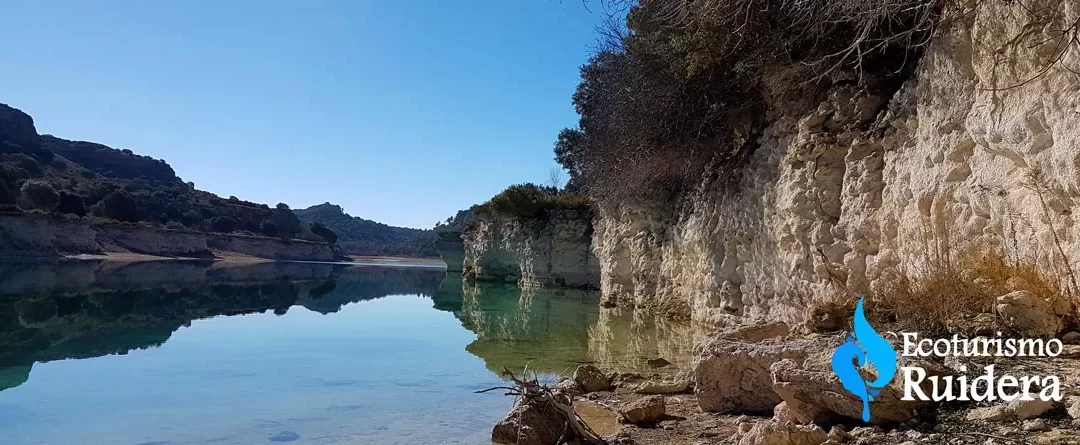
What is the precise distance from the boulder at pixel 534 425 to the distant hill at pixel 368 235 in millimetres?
94560

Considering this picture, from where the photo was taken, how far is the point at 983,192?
4785 millimetres

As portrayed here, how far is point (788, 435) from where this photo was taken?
9.70 feet

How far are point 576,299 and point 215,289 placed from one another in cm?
1351

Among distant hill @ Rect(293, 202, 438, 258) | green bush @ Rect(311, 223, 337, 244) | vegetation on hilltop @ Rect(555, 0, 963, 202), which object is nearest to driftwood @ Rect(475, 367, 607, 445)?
vegetation on hilltop @ Rect(555, 0, 963, 202)

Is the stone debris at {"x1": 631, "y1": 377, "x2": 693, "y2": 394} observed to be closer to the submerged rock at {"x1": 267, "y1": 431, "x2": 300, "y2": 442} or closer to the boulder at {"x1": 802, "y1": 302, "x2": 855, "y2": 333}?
the boulder at {"x1": 802, "y1": 302, "x2": 855, "y2": 333}

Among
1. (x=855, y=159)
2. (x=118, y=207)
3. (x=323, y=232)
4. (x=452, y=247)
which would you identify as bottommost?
(x=855, y=159)

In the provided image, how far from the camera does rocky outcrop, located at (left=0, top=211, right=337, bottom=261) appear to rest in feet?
123

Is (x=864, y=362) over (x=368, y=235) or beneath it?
beneath

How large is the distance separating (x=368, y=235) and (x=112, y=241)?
250ft

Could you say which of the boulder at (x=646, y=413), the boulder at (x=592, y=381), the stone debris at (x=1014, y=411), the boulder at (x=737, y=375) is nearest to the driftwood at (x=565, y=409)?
the boulder at (x=646, y=413)

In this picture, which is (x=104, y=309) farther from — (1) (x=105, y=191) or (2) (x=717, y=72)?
(1) (x=105, y=191)

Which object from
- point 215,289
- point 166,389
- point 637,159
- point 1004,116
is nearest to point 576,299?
point 637,159

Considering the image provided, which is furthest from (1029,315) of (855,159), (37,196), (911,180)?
(37,196)

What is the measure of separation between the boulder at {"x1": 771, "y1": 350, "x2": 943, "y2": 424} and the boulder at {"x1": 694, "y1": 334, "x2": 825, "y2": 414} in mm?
656
